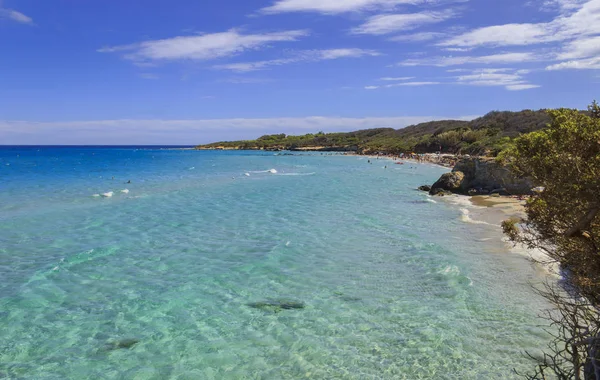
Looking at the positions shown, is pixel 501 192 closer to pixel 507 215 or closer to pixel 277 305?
pixel 507 215

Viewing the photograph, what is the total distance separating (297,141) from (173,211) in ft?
502

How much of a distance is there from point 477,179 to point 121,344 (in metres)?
33.4

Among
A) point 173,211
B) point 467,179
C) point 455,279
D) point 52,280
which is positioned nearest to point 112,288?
point 52,280

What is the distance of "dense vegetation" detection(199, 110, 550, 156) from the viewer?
8206cm

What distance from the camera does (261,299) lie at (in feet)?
40.6

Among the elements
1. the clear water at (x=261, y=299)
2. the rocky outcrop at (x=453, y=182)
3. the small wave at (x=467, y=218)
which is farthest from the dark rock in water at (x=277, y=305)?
the rocky outcrop at (x=453, y=182)

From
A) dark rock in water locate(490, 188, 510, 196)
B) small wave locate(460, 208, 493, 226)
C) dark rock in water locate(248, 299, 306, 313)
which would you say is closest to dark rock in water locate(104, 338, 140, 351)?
dark rock in water locate(248, 299, 306, 313)

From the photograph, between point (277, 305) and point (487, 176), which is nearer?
point (277, 305)

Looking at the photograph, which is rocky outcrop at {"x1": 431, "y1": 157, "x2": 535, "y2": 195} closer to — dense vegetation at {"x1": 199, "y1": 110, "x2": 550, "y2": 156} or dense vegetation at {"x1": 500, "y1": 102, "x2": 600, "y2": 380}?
dense vegetation at {"x1": 199, "y1": 110, "x2": 550, "y2": 156}

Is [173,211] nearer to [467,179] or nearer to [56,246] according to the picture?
[56,246]

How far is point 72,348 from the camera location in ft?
31.4

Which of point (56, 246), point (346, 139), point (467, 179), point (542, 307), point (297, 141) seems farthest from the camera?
point (297, 141)

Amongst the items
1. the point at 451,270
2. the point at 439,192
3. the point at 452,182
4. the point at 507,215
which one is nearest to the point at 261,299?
the point at 451,270

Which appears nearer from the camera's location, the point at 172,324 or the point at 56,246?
the point at 172,324
